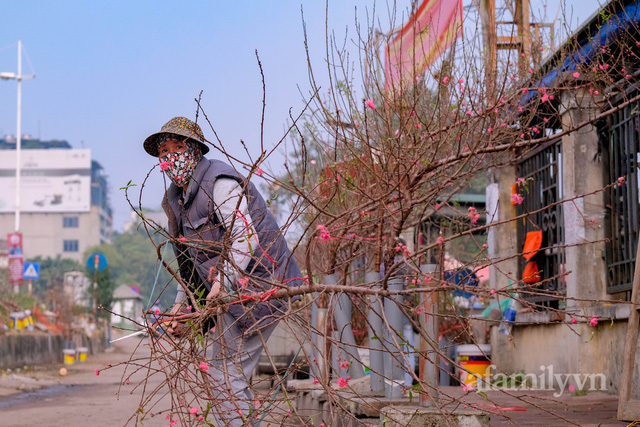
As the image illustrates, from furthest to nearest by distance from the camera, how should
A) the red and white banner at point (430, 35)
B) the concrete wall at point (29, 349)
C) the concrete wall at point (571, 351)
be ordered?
1. the concrete wall at point (29, 349)
2. the red and white banner at point (430, 35)
3. the concrete wall at point (571, 351)

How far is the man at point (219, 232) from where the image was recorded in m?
4.20

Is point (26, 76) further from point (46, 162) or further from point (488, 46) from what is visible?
point (46, 162)

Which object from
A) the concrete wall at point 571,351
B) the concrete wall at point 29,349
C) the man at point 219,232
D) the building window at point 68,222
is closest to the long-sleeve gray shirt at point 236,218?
the man at point 219,232

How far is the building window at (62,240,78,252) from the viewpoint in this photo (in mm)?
135500

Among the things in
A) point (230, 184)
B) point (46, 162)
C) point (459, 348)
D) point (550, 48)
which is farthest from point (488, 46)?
point (46, 162)

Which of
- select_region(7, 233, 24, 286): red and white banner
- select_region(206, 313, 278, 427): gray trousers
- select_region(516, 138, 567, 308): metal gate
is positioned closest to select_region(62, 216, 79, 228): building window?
select_region(7, 233, 24, 286): red and white banner

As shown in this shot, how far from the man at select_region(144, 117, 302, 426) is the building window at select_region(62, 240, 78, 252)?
448 ft

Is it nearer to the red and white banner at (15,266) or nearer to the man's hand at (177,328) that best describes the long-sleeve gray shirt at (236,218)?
the man's hand at (177,328)

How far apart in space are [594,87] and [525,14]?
2.14 m

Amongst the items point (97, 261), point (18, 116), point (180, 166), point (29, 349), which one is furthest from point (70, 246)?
point (180, 166)

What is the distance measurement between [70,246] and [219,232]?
13716cm

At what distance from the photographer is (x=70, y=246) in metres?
136

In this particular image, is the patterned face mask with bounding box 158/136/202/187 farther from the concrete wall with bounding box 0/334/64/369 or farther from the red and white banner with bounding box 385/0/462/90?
the concrete wall with bounding box 0/334/64/369

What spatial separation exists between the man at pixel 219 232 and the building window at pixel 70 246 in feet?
448
